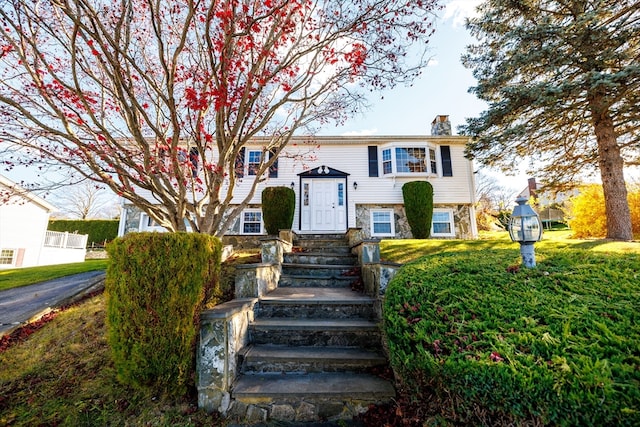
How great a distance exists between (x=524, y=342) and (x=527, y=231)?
1411 millimetres

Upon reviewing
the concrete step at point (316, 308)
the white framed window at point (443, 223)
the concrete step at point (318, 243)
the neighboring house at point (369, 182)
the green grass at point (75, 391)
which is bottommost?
the green grass at point (75, 391)

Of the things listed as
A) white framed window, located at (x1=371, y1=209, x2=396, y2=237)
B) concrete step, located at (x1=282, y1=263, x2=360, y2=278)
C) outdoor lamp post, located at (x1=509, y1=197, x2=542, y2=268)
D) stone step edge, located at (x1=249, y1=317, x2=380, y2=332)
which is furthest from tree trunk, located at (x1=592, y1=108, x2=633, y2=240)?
stone step edge, located at (x1=249, y1=317, x2=380, y2=332)

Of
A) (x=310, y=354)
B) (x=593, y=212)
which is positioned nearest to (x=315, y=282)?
(x=310, y=354)

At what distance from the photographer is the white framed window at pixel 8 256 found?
441 inches

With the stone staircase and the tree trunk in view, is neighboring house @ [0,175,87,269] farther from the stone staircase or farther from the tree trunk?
the tree trunk

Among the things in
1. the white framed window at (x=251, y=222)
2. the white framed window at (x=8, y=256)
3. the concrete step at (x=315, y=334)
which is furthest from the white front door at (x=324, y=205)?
the white framed window at (x=8, y=256)

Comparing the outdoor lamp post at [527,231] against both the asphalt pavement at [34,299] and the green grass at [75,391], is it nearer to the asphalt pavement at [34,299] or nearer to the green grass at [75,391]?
the green grass at [75,391]

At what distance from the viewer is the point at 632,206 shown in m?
8.01

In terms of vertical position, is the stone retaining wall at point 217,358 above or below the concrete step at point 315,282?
below

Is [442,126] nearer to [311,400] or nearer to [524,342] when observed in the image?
[524,342]

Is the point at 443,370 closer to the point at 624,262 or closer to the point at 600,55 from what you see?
the point at 624,262

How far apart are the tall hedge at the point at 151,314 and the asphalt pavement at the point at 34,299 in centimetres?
265

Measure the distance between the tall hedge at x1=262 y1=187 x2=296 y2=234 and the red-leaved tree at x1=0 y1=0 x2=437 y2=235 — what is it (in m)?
3.94

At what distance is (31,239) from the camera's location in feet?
39.5
